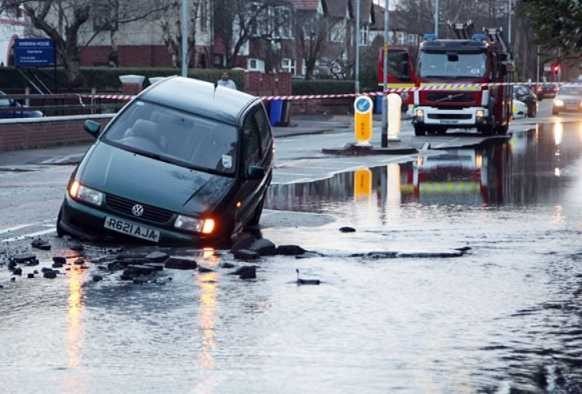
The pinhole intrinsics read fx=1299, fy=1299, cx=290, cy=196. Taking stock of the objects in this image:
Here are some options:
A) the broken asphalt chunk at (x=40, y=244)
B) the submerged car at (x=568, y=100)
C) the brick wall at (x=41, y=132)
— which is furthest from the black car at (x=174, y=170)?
the submerged car at (x=568, y=100)

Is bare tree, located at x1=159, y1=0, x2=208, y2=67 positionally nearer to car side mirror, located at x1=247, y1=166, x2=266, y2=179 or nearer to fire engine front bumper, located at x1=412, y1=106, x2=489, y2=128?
fire engine front bumper, located at x1=412, y1=106, x2=489, y2=128

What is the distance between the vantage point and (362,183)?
21875 mm

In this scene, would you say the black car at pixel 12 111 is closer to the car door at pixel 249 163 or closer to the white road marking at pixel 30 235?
the car door at pixel 249 163

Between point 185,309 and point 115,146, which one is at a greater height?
point 115,146

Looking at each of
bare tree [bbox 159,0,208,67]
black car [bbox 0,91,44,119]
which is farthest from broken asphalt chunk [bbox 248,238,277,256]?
bare tree [bbox 159,0,208,67]

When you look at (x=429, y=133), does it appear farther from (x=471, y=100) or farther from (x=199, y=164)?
(x=199, y=164)

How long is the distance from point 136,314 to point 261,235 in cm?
508

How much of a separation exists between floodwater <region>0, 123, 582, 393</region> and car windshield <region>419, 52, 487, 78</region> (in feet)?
73.3

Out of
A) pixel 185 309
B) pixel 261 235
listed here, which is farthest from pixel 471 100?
pixel 185 309

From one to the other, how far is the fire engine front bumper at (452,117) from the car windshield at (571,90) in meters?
23.8

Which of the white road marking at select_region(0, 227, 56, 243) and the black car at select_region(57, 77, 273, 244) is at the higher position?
the black car at select_region(57, 77, 273, 244)

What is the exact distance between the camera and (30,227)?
14.8m

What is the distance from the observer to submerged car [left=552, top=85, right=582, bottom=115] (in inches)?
2409

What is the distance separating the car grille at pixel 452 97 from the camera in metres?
38.0
